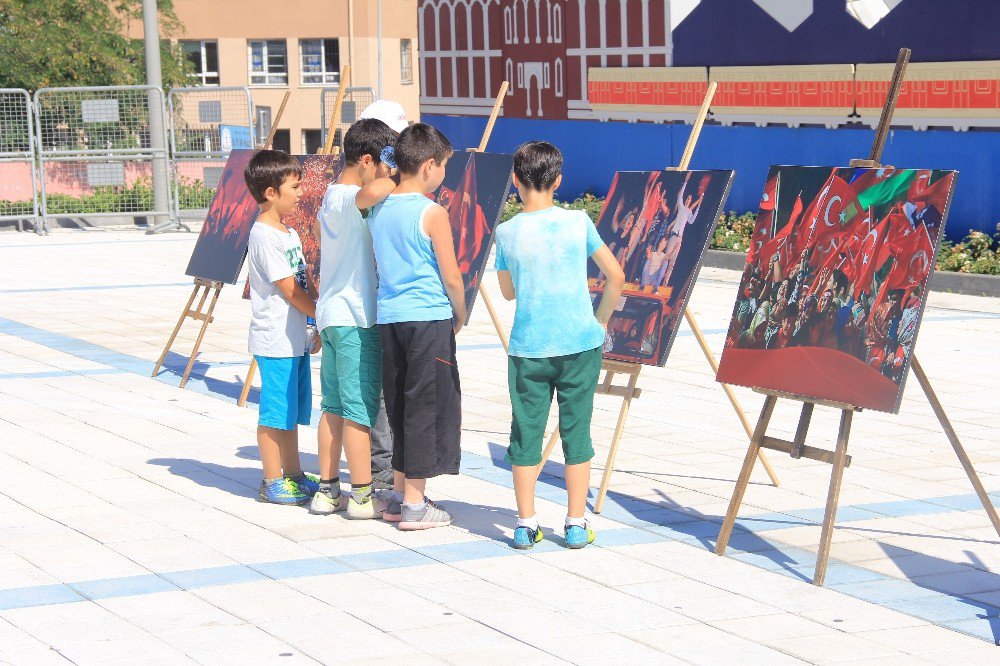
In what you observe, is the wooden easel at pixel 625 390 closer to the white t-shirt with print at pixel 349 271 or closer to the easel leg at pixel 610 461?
the easel leg at pixel 610 461

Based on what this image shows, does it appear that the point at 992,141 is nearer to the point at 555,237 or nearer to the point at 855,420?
the point at 855,420

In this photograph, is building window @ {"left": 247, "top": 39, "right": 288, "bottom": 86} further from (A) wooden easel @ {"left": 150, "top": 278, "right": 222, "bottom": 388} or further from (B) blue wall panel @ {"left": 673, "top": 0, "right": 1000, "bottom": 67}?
(A) wooden easel @ {"left": 150, "top": 278, "right": 222, "bottom": 388}

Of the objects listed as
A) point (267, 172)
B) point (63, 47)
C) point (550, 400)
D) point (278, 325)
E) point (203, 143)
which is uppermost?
point (63, 47)

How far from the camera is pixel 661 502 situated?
7820mm

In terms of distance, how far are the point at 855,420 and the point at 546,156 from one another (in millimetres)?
4035

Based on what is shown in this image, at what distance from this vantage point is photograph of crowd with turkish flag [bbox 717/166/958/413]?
639cm

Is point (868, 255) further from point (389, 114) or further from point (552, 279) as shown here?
point (389, 114)

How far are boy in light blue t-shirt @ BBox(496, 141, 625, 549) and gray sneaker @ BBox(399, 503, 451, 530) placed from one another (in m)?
0.50

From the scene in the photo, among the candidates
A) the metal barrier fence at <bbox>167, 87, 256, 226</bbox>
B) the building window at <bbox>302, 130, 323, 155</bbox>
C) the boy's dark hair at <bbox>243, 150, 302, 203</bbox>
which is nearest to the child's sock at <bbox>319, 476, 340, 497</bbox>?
the boy's dark hair at <bbox>243, 150, 302, 203</bbox>

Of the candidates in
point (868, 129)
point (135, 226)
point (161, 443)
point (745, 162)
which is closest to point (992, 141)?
point (868, 129)

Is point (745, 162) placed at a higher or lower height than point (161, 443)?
higher

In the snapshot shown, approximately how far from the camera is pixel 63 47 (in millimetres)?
37031

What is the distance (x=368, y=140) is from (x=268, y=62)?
179ft

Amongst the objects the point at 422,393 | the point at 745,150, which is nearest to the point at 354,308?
the point at 422,393
